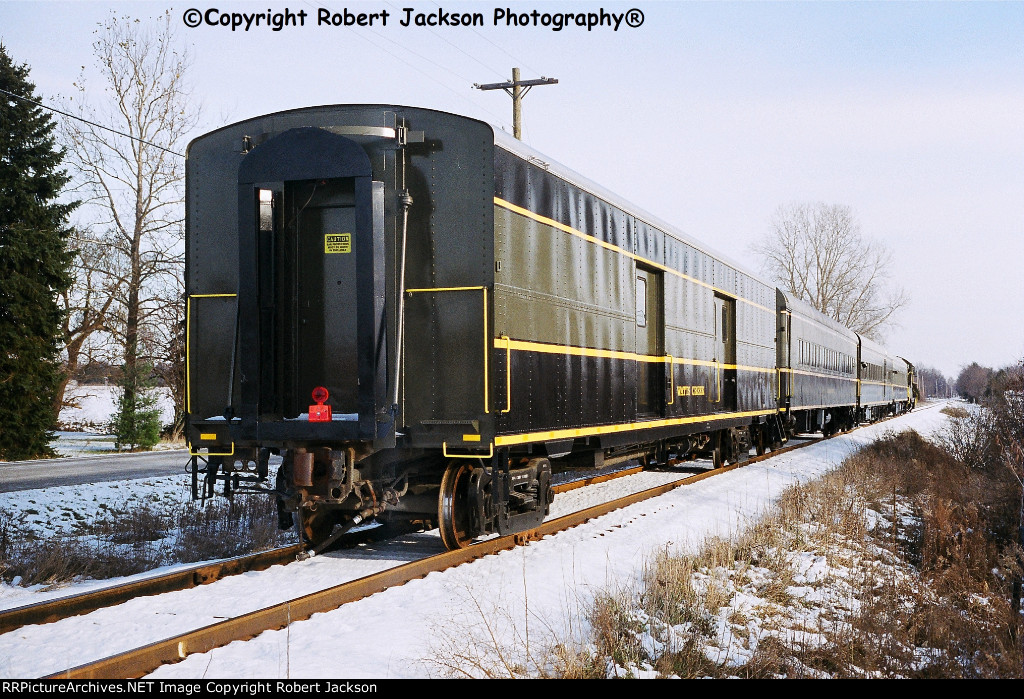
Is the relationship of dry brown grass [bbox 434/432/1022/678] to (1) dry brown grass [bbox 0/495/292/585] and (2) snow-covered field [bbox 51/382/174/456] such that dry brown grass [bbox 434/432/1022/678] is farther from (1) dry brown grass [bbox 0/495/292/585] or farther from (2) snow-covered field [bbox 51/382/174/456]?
(2) snow-covered field [bbox 51/382/174/456]

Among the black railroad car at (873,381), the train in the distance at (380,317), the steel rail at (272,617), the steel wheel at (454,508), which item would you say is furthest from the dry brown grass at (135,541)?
the black railroad car at (873,381)

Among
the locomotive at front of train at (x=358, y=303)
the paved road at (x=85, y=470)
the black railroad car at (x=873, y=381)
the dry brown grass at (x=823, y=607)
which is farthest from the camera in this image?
the black railroad car at (x=873, y=381)

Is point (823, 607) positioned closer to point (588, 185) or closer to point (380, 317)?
point (380, 317)

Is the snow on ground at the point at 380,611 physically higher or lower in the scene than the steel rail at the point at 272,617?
lower

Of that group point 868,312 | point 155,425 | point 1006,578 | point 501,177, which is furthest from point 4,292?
point 868,312

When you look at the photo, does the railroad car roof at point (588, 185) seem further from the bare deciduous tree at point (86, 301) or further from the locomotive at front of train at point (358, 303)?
the bare deciduous tree at point (86, 301)

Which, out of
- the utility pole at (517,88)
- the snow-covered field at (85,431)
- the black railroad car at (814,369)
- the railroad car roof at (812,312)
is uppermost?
the utility pole at (517,88)

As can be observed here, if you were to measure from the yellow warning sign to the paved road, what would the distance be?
30.6ft

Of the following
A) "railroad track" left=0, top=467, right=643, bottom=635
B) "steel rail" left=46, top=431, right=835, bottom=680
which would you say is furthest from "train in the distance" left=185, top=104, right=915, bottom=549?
"railroad track" left=0, top=467, right=643, bottom=635

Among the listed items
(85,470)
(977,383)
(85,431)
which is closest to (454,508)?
(85,470)

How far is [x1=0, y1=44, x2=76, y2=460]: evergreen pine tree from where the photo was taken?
2284cm

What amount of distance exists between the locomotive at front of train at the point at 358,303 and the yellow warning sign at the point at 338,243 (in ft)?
0.03

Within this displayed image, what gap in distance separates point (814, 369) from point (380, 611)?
19.9 meters

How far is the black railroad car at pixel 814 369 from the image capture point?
20000 mm
